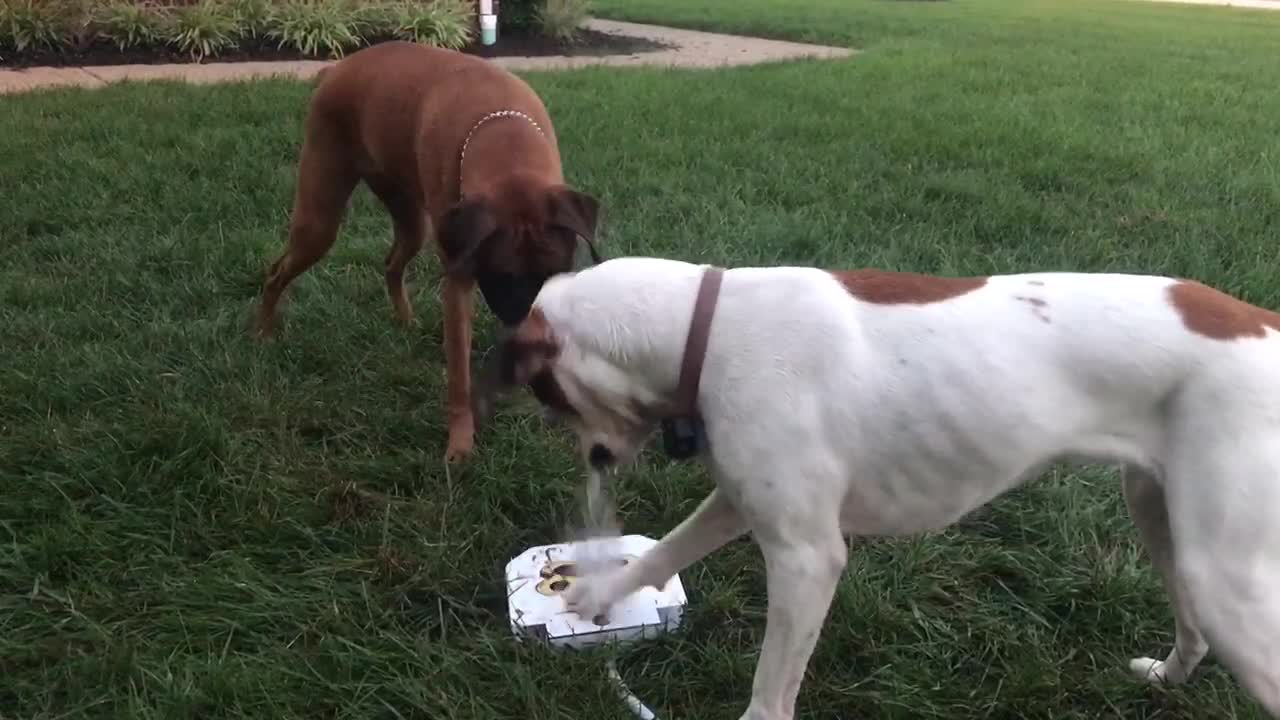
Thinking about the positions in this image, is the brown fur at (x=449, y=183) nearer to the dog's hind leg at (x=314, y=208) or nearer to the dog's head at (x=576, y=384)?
the dog's hind leg at (x=314, y=208)

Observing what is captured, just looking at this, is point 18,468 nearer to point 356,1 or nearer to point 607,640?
point 607,640

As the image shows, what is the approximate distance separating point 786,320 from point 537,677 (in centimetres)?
100

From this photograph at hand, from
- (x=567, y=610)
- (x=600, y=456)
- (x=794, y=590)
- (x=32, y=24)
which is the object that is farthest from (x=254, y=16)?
(x=794, y=590)

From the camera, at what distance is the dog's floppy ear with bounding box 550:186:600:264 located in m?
3.12

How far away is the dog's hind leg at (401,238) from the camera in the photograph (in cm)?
435

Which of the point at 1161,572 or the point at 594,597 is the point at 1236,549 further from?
the point at 594,597

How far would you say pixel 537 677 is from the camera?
2.44 meters

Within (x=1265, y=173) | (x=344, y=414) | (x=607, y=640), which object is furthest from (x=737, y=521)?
(x=1265, y=173)

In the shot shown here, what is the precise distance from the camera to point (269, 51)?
35.5 feet

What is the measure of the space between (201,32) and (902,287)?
32.3 feet

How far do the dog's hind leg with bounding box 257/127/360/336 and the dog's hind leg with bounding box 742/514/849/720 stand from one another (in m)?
2.71

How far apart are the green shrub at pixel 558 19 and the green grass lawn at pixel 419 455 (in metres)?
5.41

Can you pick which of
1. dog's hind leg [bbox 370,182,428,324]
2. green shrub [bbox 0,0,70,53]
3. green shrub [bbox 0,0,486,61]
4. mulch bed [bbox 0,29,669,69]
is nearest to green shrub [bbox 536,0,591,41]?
mulch bed [bbox 0,29,669,69]

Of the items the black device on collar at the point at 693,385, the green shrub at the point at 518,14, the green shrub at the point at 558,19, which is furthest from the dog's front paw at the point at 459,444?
the green shrub at the point at 518,14
